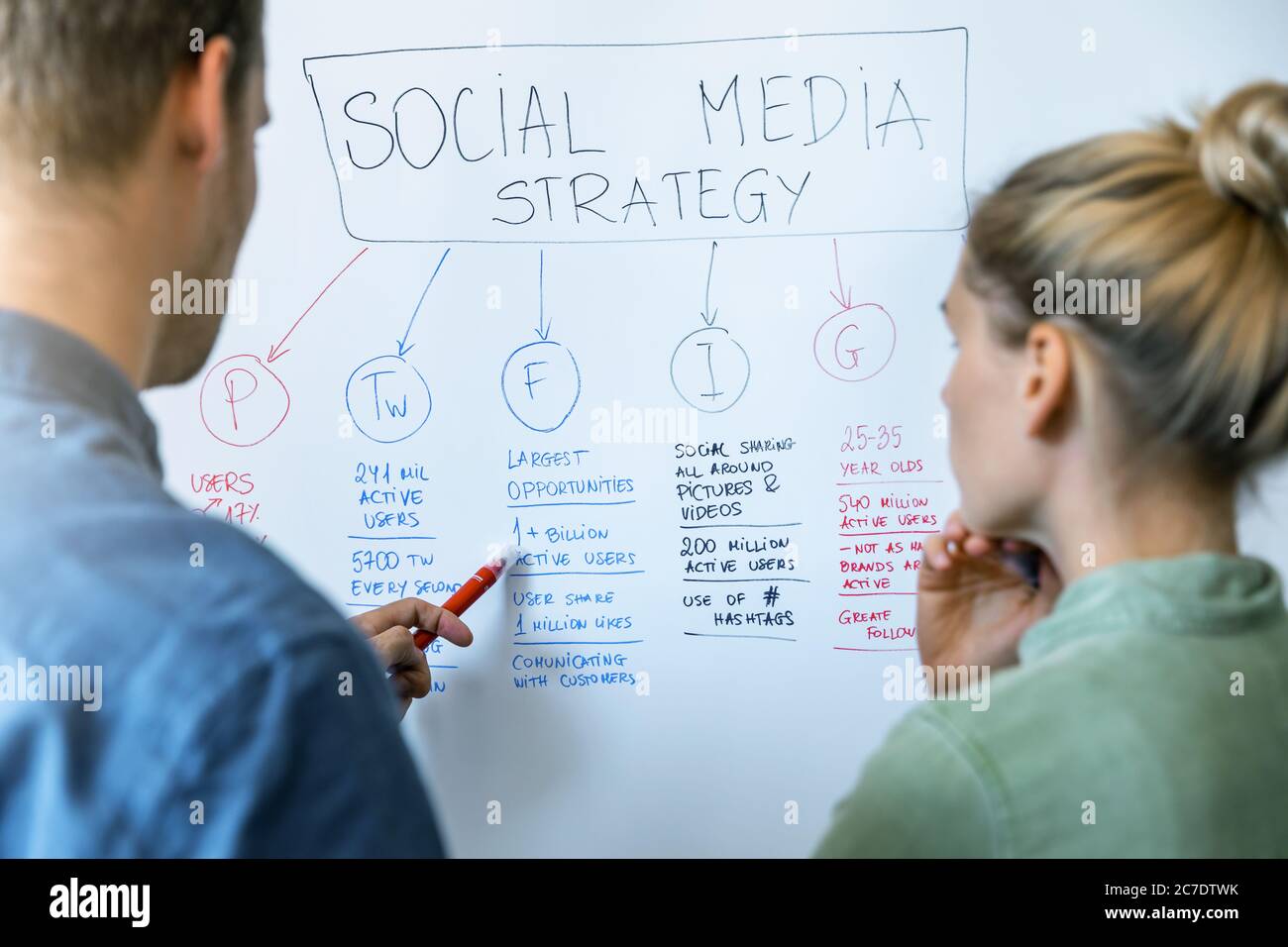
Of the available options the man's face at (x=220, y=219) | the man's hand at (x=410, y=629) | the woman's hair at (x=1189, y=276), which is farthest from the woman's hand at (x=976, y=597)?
the man's face at (x=220, y=219)

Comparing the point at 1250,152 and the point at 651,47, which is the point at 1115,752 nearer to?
the point at 1250,152

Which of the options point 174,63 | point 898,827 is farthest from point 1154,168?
point 174,63

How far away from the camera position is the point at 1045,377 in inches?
30.1

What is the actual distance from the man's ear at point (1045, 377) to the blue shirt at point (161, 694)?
1.78 feet

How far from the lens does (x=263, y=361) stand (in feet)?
3.86

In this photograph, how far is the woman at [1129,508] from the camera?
671mm

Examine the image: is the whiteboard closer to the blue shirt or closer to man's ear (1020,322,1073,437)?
man's ear (1020,322,1073,437)

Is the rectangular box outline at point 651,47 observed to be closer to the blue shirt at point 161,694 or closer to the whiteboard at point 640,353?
the whiteboard at point 640,353

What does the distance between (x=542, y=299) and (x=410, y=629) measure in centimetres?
41

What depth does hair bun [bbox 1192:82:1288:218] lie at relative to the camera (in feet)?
2.37

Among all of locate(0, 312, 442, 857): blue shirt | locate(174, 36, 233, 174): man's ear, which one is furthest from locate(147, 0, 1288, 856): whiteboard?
locate(0, 312, 442, 857): blue shirt

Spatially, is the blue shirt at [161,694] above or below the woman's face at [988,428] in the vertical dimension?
below

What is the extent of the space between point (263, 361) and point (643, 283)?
46 cm

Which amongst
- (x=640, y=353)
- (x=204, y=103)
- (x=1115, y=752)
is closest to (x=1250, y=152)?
(x=1115, y=752)
